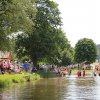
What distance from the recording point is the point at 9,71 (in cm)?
5325

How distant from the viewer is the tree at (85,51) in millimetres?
159863

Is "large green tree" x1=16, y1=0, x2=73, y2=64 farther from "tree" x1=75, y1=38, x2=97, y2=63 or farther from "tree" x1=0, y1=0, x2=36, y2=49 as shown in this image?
"tree" x1=75, y1=38, x2=97, y2=63

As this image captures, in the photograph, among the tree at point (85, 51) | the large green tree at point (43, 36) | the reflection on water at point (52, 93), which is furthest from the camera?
the tree at point (85, 51)

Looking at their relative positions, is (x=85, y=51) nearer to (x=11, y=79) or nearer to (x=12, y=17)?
(x=11, y=79)

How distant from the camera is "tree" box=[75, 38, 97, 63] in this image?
160 meters

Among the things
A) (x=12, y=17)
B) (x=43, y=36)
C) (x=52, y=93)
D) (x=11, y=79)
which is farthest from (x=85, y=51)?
(x=52, y=93)

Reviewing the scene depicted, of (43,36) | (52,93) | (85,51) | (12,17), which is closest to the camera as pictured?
(52,93)

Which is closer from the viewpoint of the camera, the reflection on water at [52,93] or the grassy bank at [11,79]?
the reflection on water at [52,93]

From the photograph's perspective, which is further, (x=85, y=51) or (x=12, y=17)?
(x=85, y=51)

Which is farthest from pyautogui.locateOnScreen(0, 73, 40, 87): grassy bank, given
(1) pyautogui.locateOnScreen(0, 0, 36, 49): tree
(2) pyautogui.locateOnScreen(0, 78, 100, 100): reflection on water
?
(1) pyautogui.locateOnScreen(0, 0, 36, 49): tree

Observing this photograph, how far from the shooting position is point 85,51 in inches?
6442

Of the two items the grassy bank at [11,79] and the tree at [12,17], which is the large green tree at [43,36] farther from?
the tree at [12,17]

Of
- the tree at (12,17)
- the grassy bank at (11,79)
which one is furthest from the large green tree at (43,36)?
the tree at (12,17)

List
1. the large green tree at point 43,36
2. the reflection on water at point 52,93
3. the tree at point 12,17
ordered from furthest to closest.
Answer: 1. the large green tree at point 43,36
2. the tree at point 12,17
3. the reflection on water at point 52,93
